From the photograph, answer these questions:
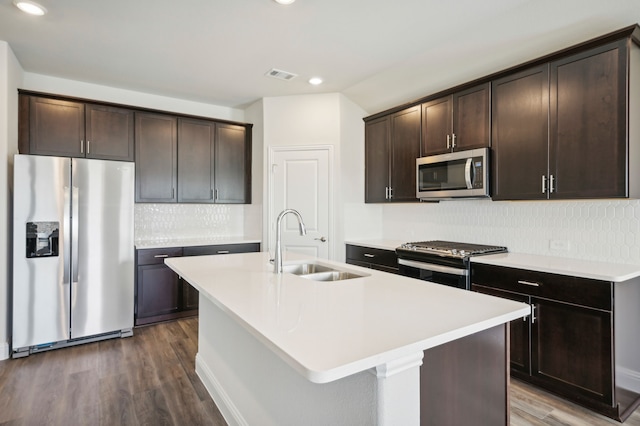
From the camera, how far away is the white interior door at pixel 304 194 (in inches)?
168

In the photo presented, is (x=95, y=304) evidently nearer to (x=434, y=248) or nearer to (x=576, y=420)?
(x=434, y=248)

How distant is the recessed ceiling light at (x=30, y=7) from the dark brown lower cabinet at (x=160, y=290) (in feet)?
7.41

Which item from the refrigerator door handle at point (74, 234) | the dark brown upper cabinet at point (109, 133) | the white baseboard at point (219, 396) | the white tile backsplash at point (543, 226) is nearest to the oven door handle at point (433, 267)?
the white tile backsplash at point (543, 226)

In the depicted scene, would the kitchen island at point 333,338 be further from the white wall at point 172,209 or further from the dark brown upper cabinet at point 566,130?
the white wall at point 172,209

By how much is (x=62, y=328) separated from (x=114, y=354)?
0.58m

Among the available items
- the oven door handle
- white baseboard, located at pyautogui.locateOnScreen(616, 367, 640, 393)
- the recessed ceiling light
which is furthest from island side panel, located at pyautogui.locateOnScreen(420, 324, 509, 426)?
the recessed ceiling light

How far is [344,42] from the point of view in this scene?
3.02m

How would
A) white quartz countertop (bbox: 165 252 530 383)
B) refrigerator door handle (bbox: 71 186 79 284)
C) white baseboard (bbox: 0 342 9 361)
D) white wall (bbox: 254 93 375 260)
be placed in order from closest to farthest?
white quartz countertop (bbox: 165 252 530 383) → white baseboard (bbox: 0 342 9 361) → refrigerator door handle (bbox: 71 186 79 284) → white wall (bbox: 254 93 375 260)

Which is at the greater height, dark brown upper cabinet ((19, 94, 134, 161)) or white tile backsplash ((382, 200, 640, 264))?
dark brown upper cabinet ((19, 94, 134, 161))

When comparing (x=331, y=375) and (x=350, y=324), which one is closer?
(x=331, y=375)

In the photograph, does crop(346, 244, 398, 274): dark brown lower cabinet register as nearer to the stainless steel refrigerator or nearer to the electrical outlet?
the electrical outlet

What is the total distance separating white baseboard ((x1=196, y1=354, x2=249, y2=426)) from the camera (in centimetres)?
201

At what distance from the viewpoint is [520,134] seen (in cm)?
278

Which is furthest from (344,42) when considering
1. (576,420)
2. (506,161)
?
(576,420)
